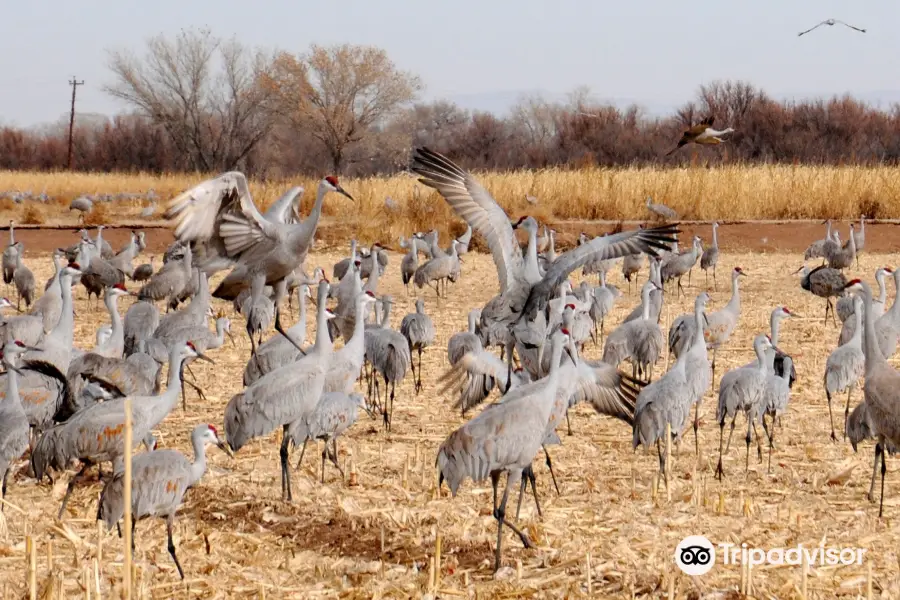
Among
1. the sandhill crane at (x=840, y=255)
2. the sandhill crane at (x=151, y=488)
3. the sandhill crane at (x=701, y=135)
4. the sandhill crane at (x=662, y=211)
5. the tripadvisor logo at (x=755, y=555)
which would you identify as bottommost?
the tripadvisor logo at (x=755, y=555)

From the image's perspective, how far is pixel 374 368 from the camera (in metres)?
8.45

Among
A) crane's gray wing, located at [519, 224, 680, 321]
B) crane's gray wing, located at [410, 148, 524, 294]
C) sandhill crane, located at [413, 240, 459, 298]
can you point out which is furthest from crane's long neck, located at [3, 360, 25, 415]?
sandhill crane, located at [413, 240, 459, 298]

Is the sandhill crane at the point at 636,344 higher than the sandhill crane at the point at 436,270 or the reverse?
the reverse

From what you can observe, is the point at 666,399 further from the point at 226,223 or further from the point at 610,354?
the point at 226,223

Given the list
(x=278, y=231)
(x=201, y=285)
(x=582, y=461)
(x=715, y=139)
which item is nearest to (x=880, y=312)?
(x=715, y=139)

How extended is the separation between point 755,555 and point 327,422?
2.51m

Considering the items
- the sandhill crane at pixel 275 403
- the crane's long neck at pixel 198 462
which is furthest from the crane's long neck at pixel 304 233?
the crane's long neck at pixel 198 462

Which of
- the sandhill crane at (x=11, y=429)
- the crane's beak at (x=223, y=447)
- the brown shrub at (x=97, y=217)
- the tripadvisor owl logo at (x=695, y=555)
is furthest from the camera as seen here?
the brown shrub at (x=97, y=217)

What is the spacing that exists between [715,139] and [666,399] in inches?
191

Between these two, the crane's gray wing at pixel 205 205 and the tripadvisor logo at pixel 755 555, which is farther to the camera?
the crane's gray wing at pixel 205 205

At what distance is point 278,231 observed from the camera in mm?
8805

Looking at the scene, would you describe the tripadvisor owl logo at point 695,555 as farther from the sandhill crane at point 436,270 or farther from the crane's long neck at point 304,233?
the sandhill crane at point 436,270

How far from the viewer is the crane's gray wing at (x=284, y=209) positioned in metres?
9.11

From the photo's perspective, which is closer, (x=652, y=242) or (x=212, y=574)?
(x=212, y=574)
